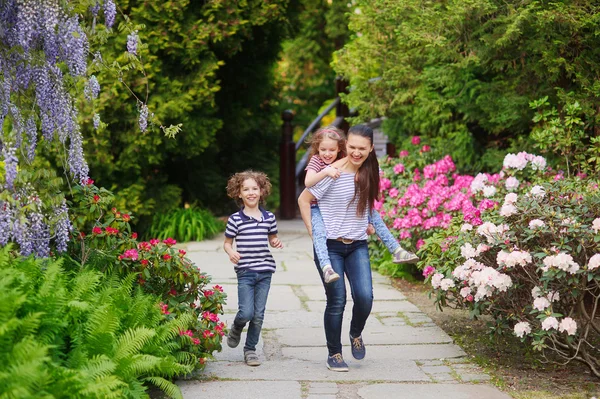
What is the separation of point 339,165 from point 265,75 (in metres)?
6.92

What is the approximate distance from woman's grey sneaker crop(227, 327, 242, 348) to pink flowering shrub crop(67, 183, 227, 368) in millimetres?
192

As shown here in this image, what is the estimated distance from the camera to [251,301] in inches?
192

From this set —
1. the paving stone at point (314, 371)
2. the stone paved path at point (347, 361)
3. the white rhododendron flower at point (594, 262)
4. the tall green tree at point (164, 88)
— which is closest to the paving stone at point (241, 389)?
the stone paved path at point (347, 361)

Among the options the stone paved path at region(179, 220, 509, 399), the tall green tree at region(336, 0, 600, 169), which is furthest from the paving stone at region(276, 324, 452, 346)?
the tall green tree at region(336, 0, 600, 169)

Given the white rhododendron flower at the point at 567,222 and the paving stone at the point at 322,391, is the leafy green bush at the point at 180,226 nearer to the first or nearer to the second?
the paving stone at the point at 322,391

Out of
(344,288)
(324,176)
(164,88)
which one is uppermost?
(164,88)

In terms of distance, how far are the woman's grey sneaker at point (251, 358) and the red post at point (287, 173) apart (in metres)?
7.28

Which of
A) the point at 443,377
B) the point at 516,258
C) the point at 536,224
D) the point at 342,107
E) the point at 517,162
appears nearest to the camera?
the point at 516,258

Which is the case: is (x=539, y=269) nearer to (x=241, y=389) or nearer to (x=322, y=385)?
(x=322, y=385)

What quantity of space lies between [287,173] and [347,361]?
7365mm

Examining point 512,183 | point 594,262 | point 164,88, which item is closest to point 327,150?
point 594,262

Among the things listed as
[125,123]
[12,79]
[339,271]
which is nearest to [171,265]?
[339,271]

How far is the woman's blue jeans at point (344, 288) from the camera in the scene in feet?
15.6

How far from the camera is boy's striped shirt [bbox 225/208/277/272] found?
4.86 meters
